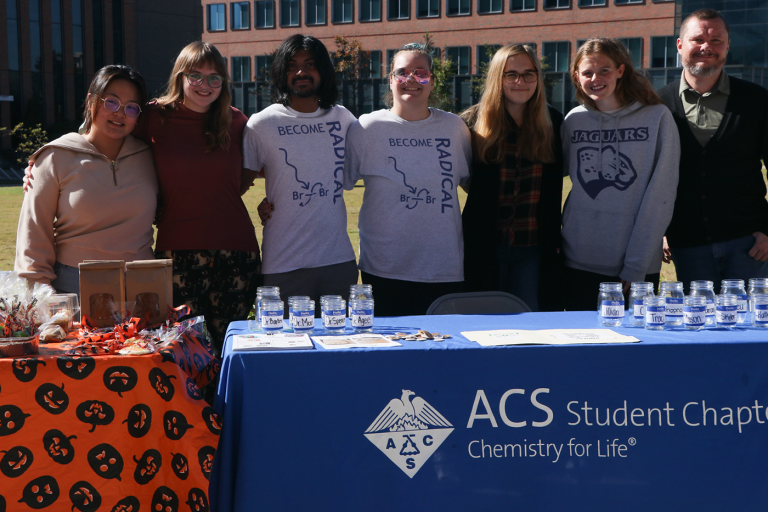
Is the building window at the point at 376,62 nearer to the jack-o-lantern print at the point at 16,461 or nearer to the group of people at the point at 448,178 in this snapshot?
the group of people at the point at 448,178

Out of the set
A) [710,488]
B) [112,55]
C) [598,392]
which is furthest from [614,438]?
[112,55]

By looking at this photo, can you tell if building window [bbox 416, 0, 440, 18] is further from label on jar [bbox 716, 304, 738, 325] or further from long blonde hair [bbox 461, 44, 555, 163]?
label on jar [bbox 716, 304, 738, 325]

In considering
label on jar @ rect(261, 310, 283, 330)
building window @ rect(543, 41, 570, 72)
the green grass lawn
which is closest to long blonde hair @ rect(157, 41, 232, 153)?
label on jar @ rect(261, 310, 283, 330)

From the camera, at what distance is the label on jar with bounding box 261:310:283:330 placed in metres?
Result: 2.98

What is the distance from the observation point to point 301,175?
160 inches

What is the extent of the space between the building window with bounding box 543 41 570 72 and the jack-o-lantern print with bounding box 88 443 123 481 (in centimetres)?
4320

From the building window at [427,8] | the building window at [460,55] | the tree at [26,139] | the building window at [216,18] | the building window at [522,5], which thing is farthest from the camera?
the building window at [216,18]

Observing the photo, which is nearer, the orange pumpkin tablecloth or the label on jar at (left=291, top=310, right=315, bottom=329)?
the orange pumpkin tablecloth

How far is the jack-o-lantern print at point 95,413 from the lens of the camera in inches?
98.4

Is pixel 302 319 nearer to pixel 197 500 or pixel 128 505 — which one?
pixel 197 500

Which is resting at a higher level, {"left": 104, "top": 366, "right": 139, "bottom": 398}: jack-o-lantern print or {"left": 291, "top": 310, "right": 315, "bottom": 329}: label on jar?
{"left": 291, "top": 310, "right": 315, "bottom": 329}: label on jar

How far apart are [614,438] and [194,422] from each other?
62.3 inches

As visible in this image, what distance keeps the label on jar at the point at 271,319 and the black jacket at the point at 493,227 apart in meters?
1.59

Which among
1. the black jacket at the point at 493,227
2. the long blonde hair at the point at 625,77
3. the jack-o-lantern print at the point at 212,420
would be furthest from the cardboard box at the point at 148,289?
the long blonde hair at the point at 625,77
